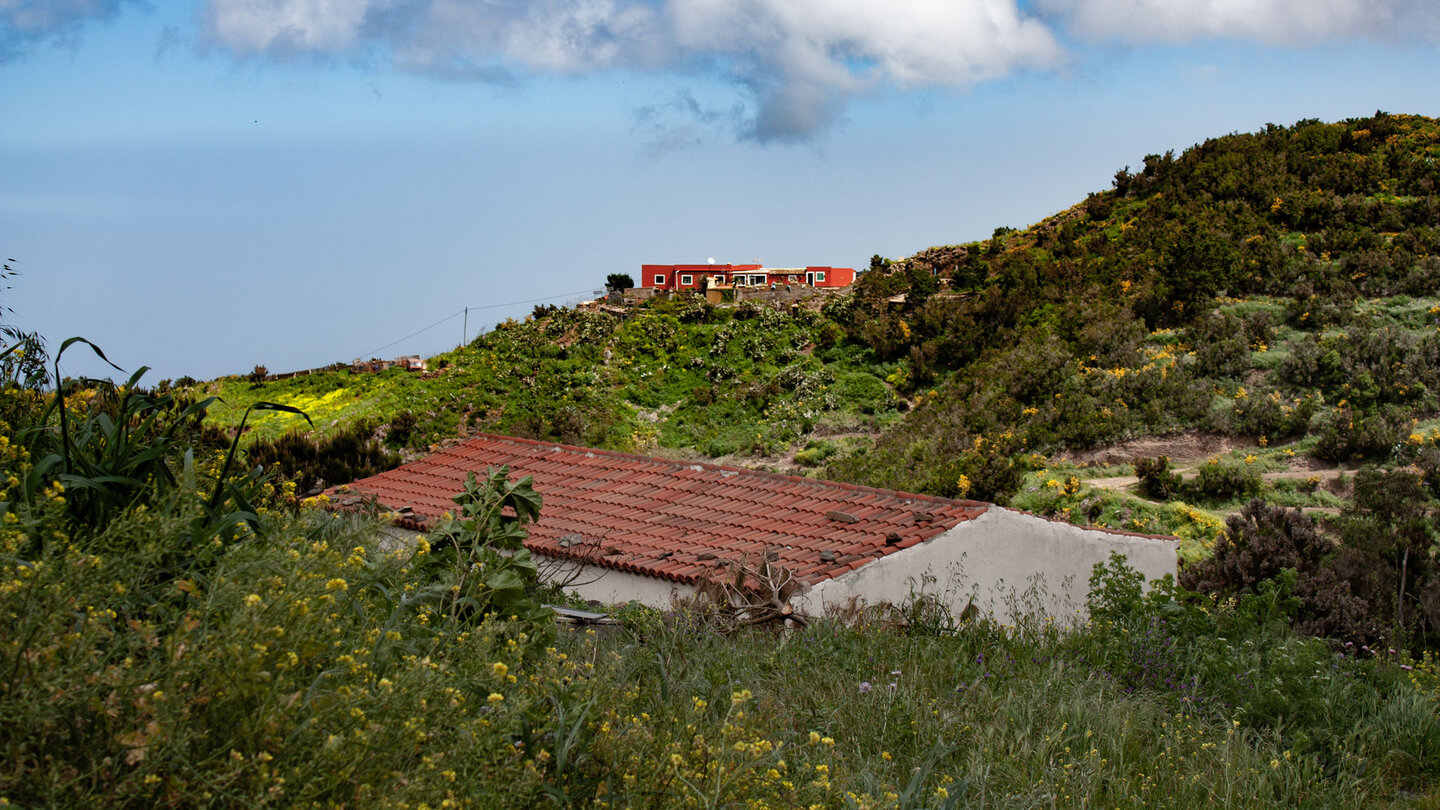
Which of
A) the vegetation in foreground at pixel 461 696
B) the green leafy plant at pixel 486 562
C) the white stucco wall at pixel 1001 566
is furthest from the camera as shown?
the white stucco wall at pixel 1001 566

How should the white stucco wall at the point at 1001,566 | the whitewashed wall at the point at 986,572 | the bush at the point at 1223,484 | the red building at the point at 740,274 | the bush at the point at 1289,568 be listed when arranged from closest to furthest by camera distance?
the whitewashed wall at the point at 986,572, the white stucco wall at the point at 1001,566, the bush at the point at 1289,568, the bush at the point at 1223,484, the red building at the point at 740,274

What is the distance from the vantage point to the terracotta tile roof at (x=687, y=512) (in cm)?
1028

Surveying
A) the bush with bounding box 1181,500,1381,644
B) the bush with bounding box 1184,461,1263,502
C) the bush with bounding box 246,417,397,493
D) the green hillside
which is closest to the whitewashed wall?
the bush with bounding box 1181,500,1381,644

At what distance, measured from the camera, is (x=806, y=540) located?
35.5 ft

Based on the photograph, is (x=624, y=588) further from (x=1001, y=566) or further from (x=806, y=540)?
(x=1001, y=566)

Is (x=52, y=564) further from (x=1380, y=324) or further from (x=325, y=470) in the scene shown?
(x=1380, y=324)

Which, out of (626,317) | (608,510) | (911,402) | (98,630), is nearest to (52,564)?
(98,630)

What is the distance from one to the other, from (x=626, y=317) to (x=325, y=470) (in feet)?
40.9

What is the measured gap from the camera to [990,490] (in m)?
17.7

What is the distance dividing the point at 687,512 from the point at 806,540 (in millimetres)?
1973

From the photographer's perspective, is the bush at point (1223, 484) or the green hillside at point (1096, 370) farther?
the green hillside at point (1096, 370)

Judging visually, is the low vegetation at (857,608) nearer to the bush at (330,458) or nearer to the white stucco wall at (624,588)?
the bush at (330,458)

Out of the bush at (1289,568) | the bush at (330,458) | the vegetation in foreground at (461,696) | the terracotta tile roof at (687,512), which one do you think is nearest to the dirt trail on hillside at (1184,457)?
the bush at (1289,568)

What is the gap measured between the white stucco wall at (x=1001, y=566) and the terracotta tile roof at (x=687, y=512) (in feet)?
0.49
